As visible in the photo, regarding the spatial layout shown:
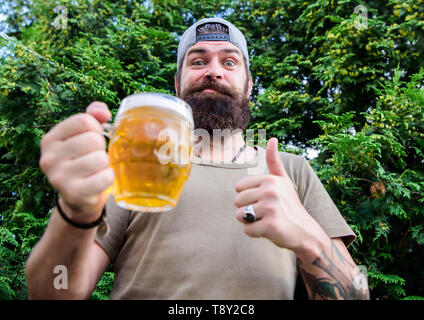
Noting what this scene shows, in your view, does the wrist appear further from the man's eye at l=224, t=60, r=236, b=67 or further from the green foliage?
the green foliage

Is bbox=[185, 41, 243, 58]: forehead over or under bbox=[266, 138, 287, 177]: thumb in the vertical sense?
over

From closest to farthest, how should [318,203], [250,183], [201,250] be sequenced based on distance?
[250,183] → [201,250] → [318,203]

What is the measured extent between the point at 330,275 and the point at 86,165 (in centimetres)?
100

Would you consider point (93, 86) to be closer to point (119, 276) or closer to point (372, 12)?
point (119, 276)

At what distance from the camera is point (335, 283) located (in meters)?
1.32

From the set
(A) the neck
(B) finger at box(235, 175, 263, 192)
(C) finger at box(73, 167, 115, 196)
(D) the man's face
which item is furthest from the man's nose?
(C) finger at box(73, 167, 115, 196)

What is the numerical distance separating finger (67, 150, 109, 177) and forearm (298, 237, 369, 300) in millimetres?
765

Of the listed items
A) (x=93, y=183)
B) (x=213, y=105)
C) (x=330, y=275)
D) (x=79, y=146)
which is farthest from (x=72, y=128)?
(x=213, y=105)

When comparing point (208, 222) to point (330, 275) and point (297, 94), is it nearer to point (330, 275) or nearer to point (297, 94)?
point (330, 275)

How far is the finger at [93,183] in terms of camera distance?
2.81ft

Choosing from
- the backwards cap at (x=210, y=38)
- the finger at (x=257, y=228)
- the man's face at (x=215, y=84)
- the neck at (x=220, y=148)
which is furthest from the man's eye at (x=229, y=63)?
the finger at (x=257, y=228)

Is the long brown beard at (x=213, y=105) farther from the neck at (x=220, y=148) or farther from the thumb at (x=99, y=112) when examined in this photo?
the thumb at (x=99, y=112)

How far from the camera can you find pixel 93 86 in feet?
14.4

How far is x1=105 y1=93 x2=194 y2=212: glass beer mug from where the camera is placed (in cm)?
100
